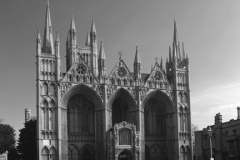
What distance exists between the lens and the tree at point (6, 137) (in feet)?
231

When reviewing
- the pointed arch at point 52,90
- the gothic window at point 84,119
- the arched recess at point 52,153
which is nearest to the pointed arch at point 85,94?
the pointed arch at point 52,90

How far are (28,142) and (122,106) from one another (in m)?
18.5

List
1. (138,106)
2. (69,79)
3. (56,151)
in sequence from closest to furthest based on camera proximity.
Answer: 1. (56,151)
2. (69,79)
3. (138,106)

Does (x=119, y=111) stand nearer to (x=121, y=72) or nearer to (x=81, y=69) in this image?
(x=121, y=72)

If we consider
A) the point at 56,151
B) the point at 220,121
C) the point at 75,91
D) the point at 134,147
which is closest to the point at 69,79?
the point at 75,91

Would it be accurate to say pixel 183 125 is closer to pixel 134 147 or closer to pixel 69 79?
pixel 134 147

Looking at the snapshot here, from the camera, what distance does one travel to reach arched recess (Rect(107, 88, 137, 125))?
63.7 meters

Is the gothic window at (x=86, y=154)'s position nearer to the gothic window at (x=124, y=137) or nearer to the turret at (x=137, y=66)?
the gothic window at (x=124, y=137)

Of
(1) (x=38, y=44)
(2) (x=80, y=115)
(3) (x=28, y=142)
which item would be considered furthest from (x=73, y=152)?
(1) (x=38, y=44)

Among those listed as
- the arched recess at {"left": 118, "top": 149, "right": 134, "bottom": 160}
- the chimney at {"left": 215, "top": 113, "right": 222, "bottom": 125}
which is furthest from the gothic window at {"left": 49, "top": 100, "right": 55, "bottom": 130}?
the chimney at {"left": 215, "top": 113, "right": 222, "bottom": 125}

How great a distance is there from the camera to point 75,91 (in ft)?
201

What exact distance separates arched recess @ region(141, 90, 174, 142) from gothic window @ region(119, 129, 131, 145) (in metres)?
7.34

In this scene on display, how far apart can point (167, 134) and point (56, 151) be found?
22.1 metres

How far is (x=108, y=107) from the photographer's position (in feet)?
204
